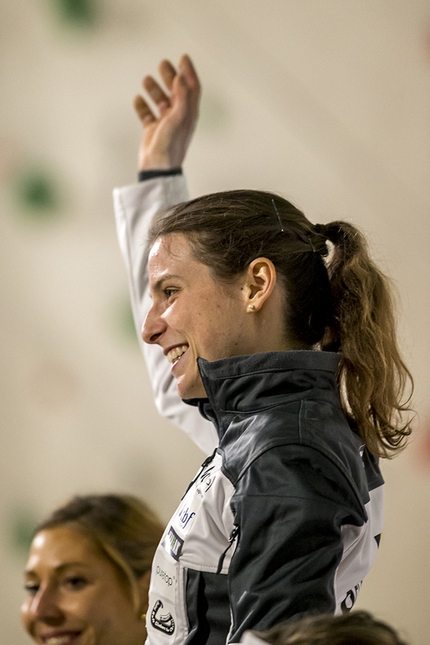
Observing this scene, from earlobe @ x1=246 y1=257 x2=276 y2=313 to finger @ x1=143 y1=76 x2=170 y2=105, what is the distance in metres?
0.60

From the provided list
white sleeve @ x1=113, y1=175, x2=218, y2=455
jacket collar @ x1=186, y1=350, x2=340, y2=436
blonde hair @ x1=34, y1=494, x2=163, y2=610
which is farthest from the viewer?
blonde hair @ x1=34, y1=494, x2=163, y2=610

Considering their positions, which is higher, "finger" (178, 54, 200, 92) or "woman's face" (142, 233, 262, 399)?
"finger" (178, 54, 200, 92)

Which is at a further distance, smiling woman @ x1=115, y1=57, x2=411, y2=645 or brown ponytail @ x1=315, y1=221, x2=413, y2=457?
brown ponytail @ x1=315, y1=221, x2=413, y2=457

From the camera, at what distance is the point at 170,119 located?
1.27 m

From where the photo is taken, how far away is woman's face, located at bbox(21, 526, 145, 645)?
1.22 metres

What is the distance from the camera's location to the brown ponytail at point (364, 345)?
2.79 feet

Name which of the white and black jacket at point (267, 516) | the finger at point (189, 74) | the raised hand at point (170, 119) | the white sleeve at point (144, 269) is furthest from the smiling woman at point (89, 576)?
the finger at point (189, 74)

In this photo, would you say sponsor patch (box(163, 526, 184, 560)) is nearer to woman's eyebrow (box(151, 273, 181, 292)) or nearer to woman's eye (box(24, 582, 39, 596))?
woman's eyebrow (box(151, 273, 181, 292))

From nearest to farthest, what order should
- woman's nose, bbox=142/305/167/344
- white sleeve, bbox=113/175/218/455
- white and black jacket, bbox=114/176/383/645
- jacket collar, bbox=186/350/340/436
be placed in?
white and black jacket, bbox=114/176/383/645, jacket collar, bbox=186/350/340/436, woman's nose, bbox=142/305/167/344, white sleeve, bbox=113/175/218/455

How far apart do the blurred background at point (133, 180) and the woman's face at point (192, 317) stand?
728mm

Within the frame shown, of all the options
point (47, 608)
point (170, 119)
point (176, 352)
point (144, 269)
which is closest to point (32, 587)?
point (47, 608)

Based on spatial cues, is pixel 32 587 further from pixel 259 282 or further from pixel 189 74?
pixel 189 74

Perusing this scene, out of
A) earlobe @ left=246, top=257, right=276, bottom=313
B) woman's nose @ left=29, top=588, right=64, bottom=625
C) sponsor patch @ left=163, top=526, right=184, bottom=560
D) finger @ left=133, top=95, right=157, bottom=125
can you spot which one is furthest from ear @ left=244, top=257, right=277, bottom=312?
woman's nose @ left=29, top=588, right=64, bottom=625

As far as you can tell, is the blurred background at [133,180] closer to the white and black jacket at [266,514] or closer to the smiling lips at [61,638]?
the smiling lips at [61,638]
